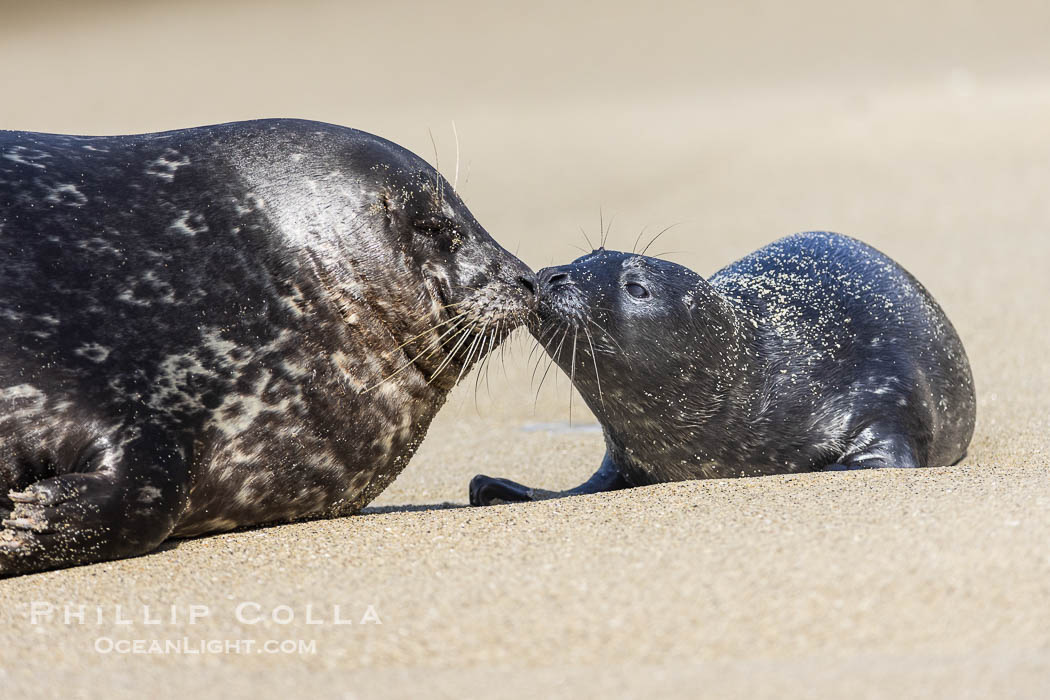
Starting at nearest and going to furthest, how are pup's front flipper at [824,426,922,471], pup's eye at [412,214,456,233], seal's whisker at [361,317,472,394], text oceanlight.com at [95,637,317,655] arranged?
text oceanlight.com at [95,637,317,655], seal's whisker at [361,317,472,394], pup's eye at [412,214,456,233], pup's front flipper at [824,426,922,471]

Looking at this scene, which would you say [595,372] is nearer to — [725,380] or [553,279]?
[553,279]

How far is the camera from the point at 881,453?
15.9ft

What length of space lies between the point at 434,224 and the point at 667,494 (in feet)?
3.84

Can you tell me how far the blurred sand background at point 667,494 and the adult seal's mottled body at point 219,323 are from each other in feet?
0.66

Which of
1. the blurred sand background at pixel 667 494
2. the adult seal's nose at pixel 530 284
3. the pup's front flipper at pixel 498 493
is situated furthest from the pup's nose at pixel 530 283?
the pup's front flipper at pixel 498 493

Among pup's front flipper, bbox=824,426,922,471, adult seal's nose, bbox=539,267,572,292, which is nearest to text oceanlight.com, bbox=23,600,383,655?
adult seal's nose, bbox=539,267,572,292

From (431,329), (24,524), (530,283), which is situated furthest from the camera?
(530,283)

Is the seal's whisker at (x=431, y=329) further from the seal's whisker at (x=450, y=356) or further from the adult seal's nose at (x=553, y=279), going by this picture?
the adult seal's nose at (x=553, y=279)

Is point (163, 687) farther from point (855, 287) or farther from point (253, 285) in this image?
point (855, 287)

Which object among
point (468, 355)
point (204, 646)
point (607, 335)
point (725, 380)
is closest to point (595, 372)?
point (607, 335)

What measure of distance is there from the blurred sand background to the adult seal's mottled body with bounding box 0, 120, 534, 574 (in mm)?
200

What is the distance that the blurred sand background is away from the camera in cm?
270

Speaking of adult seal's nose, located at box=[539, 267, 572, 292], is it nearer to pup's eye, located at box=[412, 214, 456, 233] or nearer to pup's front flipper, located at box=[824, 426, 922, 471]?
pup's eye, located at box=[412, 214, 456, 233]

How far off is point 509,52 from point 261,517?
19.5 metres
